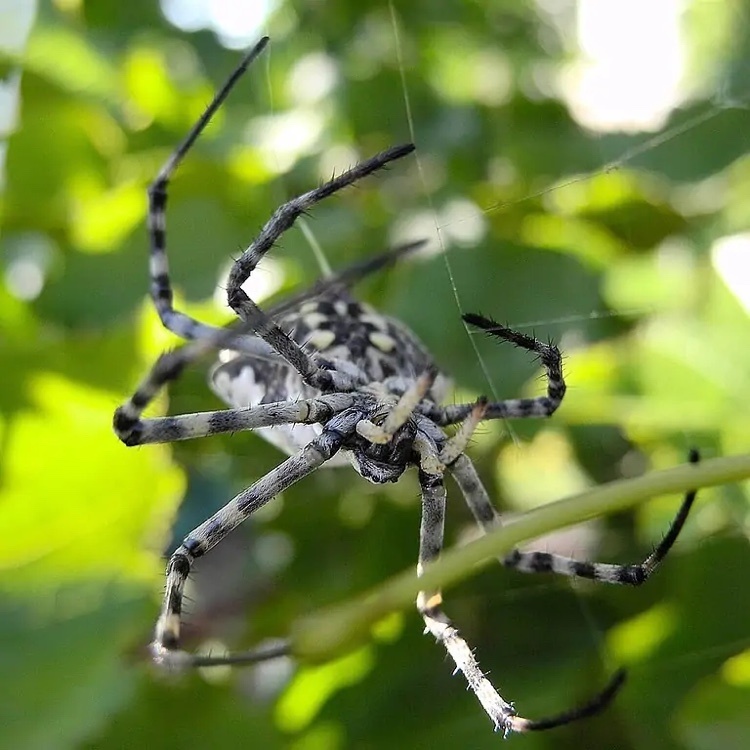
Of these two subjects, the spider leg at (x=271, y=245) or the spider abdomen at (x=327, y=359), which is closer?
the spider leg at (x=271, y=245)

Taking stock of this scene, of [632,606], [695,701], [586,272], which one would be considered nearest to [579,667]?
[632,606]

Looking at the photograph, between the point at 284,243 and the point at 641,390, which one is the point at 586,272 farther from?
the point at 284,243

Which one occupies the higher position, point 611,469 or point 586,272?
point 586,272

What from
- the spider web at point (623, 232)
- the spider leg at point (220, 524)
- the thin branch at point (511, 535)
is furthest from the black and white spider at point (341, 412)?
the thin branch at point (511, 535)

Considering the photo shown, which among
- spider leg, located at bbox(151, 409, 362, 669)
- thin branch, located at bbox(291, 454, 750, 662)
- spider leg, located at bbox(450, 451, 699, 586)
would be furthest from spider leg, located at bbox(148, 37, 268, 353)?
thin branch, located at bbox(291, 454, 750, 662)

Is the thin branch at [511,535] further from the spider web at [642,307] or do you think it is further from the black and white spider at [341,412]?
the spider web at [642,307]

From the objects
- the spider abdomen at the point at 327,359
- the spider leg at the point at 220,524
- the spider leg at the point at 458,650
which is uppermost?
the spider abdomen at the point at 327,359

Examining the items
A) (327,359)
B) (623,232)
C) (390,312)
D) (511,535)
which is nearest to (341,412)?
(327,359)

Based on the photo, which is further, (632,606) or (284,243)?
(284,243)
